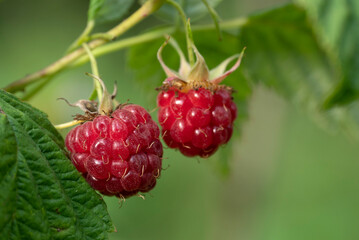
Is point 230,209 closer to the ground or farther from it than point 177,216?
farther from it

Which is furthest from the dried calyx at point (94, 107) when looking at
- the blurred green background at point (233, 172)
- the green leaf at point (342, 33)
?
the blurred green background at point (233, 172)

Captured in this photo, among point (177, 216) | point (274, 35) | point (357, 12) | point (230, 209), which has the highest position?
point (357, 12)

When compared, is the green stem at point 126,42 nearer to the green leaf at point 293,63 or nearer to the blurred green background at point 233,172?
the green leaf at point 293,63

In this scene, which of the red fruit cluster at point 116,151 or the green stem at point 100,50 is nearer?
the red fruit cluster at point 116,151

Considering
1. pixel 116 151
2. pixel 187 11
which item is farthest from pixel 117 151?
pixel 187 11

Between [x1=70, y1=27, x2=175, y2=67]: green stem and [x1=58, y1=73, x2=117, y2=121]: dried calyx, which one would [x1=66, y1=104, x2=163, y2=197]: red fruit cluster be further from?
[x1=70, y1=27, x2=175, y2=67]: green stem

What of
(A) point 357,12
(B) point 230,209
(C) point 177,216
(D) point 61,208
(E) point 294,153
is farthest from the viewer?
(E) point 294,153

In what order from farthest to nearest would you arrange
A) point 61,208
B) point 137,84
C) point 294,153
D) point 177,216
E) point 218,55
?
point 294,153 < point 177,216 < point 137,84 < point 218,55 < point 61,208

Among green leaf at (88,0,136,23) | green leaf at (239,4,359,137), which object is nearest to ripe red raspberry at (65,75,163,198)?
green leaf at (88,0,136,23)

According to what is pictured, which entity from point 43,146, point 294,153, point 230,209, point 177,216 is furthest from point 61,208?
point 294,153

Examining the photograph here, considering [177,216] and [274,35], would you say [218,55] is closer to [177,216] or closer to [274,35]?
[274,35]
